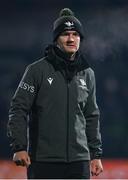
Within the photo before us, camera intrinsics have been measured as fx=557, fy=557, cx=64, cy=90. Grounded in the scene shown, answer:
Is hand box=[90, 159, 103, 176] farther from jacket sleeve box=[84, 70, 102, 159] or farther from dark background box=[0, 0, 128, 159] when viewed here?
dark background box=[0, 0, 128, 159]

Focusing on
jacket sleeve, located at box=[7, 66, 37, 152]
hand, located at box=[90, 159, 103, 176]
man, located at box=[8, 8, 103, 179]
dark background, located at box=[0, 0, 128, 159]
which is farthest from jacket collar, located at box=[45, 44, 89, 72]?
dark background, located at box=[0, 0, 128, 159]

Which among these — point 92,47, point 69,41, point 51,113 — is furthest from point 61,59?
point 92,47

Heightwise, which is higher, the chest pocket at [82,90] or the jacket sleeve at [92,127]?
the chest pocket at [82,90]

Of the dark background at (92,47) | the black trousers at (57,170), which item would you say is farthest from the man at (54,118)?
the dark background at (92,47)

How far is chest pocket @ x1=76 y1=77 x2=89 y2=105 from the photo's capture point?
2189mm

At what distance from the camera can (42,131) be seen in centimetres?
213

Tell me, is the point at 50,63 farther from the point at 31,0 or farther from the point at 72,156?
the point at 31,0

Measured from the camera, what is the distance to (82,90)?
7.23ft

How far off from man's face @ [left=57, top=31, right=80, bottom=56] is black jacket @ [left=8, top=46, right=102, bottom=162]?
3 cm

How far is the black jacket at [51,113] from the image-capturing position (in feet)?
6.95

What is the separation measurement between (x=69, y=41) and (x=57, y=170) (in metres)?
0.50

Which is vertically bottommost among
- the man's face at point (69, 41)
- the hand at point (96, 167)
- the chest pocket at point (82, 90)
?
the hand at point (96, 167)

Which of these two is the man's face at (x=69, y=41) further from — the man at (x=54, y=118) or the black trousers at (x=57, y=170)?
the black trousers at (x=57, y=170)

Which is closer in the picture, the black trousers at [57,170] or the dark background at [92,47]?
the black trousers at [57,170]
